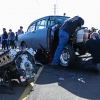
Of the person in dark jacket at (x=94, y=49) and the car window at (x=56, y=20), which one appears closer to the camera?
the person in dark jacket at (x=94, y=49)

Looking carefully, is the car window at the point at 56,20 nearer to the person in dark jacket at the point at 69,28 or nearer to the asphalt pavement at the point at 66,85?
the person in dark jacket at the point at 69,28

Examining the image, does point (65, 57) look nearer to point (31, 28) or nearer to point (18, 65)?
point (18, 65)

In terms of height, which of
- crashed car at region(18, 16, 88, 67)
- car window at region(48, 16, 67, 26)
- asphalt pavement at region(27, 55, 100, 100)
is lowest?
asphalt pavement at region(27, 55, 100, 100)

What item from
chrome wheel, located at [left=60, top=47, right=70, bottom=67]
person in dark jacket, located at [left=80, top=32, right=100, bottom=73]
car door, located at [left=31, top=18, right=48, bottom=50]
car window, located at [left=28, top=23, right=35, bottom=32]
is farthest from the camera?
car window, located at [left=28, top=23, right=35, bottom=32]

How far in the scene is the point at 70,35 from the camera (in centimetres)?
747

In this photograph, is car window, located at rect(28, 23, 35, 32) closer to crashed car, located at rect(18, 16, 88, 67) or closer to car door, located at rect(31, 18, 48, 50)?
crashed car, located at rect(18, 16, 88, 67)

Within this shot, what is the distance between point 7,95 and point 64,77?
2.18 m

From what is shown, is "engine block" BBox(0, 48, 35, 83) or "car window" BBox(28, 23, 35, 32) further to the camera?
"car window" BBox(28, 23, 35, 32)

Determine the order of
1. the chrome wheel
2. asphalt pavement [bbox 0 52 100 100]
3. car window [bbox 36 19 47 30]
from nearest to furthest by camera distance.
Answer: asphalt pavement [bbox 0 52 100 100]
the chrome wheel
car window [bbox 36 19 47 30]

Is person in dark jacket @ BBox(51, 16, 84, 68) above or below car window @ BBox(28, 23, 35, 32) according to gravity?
above

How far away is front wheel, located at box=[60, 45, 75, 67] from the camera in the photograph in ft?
23.8

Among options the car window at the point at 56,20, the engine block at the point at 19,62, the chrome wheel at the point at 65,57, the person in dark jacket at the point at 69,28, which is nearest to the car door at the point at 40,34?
the car window at the point at 56,20

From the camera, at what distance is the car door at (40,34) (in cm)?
861

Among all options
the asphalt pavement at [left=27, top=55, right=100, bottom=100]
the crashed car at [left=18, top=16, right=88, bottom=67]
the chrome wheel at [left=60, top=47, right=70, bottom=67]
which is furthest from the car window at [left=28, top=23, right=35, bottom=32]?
the asphalt pavement at [left=27, top=55, right=100, bottom=100]
